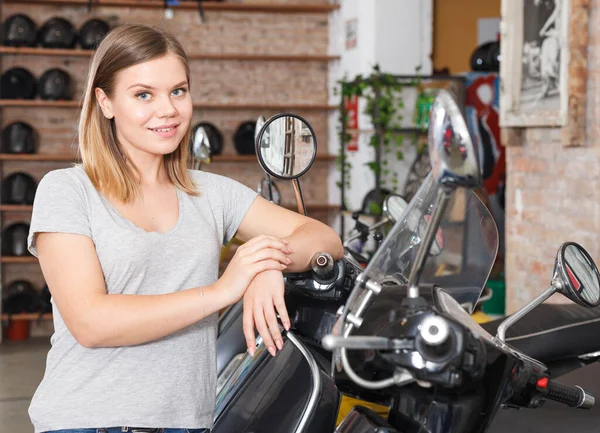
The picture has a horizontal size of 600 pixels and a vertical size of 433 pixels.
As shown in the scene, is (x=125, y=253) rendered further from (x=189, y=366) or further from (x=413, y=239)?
(x=413, y=239)

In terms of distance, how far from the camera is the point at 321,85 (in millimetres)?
7652

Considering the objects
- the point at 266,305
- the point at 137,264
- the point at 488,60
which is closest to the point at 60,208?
the point at 137,264

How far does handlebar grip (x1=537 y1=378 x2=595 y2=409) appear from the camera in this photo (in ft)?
3.91

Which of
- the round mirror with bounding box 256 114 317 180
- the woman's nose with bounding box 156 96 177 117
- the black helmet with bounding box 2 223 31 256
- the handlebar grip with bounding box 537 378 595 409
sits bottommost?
the black helmet with bounding box 2 223 31 256

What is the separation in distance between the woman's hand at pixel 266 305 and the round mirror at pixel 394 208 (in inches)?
40.0

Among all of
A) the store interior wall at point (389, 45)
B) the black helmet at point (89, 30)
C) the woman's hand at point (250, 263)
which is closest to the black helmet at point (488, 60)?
the store interior wall at point (389, 45)

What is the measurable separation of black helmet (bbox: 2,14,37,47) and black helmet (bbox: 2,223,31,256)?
57.4 inches

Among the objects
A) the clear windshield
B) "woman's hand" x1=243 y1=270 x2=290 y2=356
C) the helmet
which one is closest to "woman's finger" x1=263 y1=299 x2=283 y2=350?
"woman's hand" x1=243 y1=270 x2=290 y2=356

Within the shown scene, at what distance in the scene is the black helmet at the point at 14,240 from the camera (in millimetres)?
6805

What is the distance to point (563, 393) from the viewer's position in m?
1.23

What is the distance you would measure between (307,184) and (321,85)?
894 mm

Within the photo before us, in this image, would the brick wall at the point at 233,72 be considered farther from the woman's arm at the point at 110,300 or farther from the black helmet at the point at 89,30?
the woman's arm at the point at 110,300

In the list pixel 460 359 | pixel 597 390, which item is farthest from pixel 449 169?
pixel 597 390

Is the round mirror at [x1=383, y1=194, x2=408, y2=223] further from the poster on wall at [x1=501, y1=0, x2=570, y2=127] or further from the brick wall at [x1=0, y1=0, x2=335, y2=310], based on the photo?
the brick wall at [x1=0, y1=0, x2=335, y2=310]
